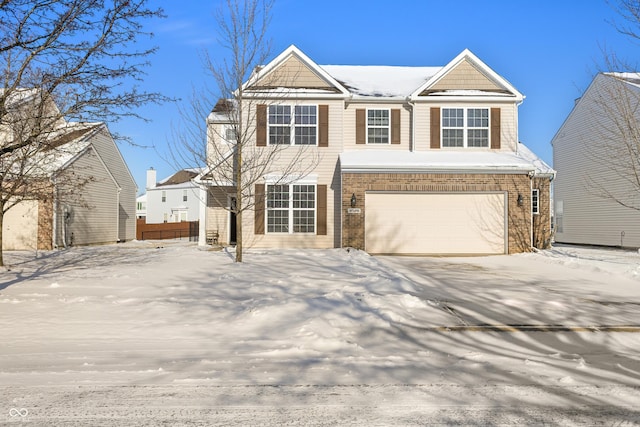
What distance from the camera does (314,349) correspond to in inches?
227

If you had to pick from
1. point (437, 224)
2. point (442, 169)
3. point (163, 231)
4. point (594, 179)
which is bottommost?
point (163, 231)

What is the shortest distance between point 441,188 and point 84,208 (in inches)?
635

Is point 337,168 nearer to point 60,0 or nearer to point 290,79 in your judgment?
point 290,79

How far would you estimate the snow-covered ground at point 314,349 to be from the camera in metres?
3.97

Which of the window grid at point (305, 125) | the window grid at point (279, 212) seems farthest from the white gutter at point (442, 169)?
the window grid at point (279, 212)

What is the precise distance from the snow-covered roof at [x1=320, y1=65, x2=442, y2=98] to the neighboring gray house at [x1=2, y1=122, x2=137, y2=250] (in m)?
10.2

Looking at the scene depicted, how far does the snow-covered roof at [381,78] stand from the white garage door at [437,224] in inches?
184

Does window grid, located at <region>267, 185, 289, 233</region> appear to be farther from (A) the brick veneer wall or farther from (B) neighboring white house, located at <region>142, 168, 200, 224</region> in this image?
(B) neighboring white house, located at <region>142, 168, 200, 224</region>

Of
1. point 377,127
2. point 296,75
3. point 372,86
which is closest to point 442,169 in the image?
point 377,127

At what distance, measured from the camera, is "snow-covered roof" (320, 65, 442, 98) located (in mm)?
19797

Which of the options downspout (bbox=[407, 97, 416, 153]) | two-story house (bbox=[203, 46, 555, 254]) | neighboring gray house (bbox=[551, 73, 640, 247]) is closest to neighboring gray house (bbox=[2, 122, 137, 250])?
two-story house (bbox=[203, 46, 555, 254])

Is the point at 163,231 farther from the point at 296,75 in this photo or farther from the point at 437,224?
the point at 437,224

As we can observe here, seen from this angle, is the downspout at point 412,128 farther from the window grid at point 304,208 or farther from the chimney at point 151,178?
the chimney at point 151,178

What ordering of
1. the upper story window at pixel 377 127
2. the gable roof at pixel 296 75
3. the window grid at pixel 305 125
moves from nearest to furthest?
the gable roof at pixel 296 75 < the window grid at pixel 305 125 < the upper story window at pixel 377 127
